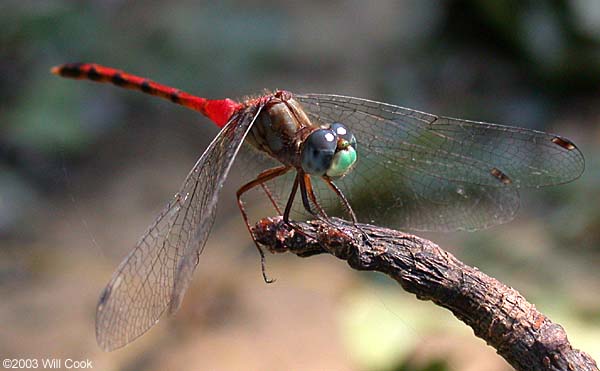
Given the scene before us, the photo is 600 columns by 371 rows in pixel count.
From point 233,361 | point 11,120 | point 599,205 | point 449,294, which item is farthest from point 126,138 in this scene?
point 449,294

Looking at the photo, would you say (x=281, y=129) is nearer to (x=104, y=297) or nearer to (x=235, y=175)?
(x=104, y=297)

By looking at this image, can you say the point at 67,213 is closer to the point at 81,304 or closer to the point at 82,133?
the point at 82,133

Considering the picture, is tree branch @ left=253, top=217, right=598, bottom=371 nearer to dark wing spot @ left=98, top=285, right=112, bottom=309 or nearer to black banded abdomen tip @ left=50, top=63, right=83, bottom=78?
dark wing spot @ left=98, top=285, right=112, bottom=309

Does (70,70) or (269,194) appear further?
(70,70)

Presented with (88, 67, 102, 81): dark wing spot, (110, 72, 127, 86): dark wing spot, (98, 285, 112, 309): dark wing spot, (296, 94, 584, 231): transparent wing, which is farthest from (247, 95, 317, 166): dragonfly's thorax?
(88, 67, 102, 81): dark wing spot

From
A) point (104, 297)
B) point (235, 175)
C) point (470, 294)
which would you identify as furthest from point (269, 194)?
point (235, 175)

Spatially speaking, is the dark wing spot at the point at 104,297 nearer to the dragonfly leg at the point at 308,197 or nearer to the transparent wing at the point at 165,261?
the transparent wing at the point at 165,261
